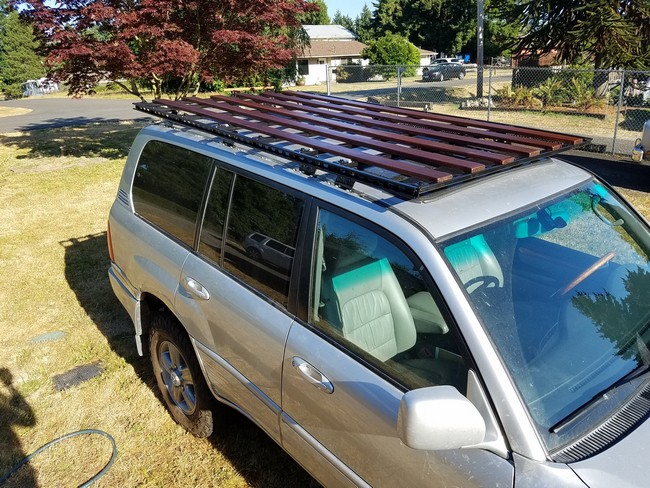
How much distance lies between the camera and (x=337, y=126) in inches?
121

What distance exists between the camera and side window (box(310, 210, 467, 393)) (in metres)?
1.81

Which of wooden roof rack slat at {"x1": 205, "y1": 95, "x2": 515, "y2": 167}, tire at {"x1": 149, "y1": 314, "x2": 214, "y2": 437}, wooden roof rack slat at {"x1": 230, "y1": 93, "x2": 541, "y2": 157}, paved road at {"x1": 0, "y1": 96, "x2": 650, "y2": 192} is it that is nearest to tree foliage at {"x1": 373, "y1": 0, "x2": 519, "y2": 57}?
paved road at {"x1": 0, "y1": 96, "x2": 650, "y2": 192}

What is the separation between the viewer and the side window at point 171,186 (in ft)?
9.68

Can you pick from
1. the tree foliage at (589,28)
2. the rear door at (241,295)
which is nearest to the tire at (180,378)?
the rear door at (241,295)

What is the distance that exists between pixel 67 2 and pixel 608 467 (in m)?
12.0

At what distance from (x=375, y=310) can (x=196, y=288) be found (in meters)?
1.10

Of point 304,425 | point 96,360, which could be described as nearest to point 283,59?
point 96,360

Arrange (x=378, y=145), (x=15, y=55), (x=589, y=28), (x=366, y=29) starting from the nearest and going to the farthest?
(x=378, y=145) → (x=589, y=28) → (x=15, y=55) → (x=366, y=29)

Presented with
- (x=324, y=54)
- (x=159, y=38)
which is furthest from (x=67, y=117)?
(x=324, y=54)

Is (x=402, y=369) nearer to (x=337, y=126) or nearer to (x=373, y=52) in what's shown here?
(x=337, y=126)

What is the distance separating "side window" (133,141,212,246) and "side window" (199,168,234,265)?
0.37 ft

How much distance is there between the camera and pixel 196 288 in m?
2.77

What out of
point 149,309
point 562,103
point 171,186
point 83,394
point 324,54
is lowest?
point 83,394

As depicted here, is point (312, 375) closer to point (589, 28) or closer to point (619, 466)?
point (619, 466)
